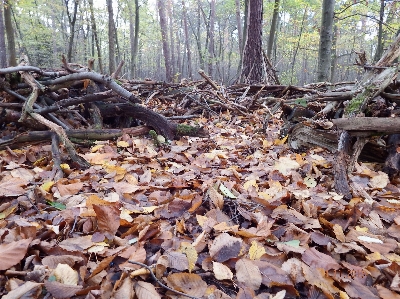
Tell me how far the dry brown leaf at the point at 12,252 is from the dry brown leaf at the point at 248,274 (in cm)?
91

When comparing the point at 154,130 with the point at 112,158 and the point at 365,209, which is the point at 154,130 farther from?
the point at 365,209

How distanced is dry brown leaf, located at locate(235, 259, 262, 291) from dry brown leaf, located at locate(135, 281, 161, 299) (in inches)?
13.9

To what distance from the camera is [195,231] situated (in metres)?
1.57

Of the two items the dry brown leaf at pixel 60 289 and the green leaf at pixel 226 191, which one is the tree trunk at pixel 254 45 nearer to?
the green leaf at pixel 226 191

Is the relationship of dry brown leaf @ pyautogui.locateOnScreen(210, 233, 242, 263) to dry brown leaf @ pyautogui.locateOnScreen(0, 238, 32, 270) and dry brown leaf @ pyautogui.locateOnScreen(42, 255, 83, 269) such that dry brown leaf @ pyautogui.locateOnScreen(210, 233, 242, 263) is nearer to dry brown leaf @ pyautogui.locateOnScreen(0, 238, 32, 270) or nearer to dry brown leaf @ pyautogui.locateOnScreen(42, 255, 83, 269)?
dry brown leaf @ pyautogui.locateOnScreen(42, 255, 83, 269)

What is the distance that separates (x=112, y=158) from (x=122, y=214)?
1203 mm

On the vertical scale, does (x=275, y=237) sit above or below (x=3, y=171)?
below

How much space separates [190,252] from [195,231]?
0.85 feet

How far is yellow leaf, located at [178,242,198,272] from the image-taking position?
1.25m

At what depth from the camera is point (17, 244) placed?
1.24 meters

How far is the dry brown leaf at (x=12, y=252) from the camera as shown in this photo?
3.78 ft

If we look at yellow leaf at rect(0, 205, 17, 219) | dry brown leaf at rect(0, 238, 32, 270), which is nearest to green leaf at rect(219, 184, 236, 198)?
dry brown leaf at rect(0, 238, 32, 270)

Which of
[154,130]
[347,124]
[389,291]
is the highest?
[347,124]

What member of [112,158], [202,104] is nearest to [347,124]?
[112,158]
